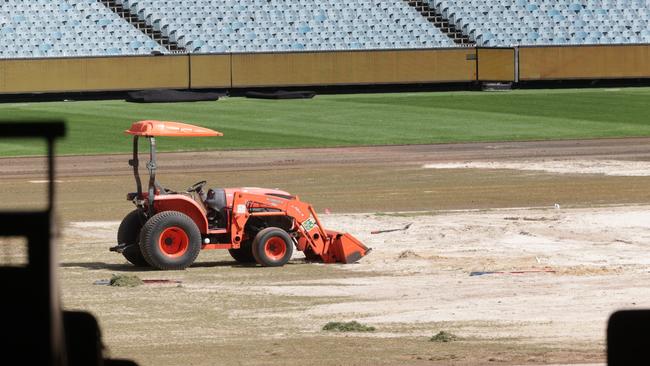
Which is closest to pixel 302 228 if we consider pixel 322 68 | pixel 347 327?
pixel 347 327

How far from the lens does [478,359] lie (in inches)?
457

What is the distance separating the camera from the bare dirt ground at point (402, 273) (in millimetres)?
12516

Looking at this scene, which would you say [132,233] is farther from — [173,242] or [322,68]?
[322,68]

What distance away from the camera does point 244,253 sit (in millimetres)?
18766

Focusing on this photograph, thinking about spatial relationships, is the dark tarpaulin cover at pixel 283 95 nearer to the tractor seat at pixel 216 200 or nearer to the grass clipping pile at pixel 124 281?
the tractor seat at pixel 216 200

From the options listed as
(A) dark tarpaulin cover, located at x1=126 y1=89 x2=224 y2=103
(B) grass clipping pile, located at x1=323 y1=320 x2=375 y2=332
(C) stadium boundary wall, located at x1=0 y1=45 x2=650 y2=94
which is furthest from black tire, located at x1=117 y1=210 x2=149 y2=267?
(C) stadium boundary wall, located at x1=0 y1=45 x2=650 y2=94

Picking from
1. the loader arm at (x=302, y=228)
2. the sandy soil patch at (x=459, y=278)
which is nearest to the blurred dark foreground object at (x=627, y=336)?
the sandy soil patch at (x=459, y=278)

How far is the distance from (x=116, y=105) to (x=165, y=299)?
3603 cm

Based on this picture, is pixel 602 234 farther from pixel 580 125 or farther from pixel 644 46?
pixel 644 46

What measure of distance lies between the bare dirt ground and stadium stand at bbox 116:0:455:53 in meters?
26.2

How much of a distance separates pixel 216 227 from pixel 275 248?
0.84 m

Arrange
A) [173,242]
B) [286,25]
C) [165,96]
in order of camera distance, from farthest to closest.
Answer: [286,25], [165,96], [173,242]

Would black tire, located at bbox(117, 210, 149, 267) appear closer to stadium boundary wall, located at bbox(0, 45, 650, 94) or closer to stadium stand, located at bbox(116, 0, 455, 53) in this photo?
stadium boundary wall, located at bbox(0, 45, 650, 94)

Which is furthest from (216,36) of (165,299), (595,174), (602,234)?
(165,299)
